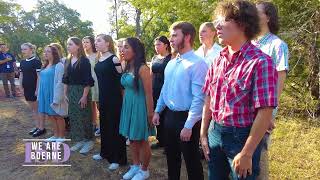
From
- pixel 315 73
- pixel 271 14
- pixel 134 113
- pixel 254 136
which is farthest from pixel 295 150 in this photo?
pixel 254 136

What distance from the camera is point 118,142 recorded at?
15.6 feet

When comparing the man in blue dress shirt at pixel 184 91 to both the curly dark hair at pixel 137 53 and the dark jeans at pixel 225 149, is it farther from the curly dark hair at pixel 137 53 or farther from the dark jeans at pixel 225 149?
the dark jeans at pixel 225 149

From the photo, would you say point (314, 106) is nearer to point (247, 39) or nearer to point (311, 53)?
point (311, 53)

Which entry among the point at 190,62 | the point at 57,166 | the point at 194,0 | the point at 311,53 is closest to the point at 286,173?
the point at 190,62

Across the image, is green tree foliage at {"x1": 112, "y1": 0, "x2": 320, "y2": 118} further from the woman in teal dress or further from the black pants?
the black pants

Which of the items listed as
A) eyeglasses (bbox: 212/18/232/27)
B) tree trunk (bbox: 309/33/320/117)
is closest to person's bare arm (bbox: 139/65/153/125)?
eyeglasses (bbox: 212/18/232/27)

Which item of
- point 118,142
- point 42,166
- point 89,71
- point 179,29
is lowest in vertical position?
point 42,166

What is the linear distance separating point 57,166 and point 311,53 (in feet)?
15.4

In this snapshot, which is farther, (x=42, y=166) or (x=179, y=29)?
(x=42, y=166)

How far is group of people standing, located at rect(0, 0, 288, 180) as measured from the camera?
204 centimetres

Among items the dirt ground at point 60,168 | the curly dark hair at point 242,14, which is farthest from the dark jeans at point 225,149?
the dirt ground at point 60,168

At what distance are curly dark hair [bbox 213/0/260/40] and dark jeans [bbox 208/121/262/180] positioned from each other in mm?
599

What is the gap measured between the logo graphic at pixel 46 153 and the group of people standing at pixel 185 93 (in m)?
0.27

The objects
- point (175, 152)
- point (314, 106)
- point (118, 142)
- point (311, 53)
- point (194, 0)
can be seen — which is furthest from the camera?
point (194, 0)
